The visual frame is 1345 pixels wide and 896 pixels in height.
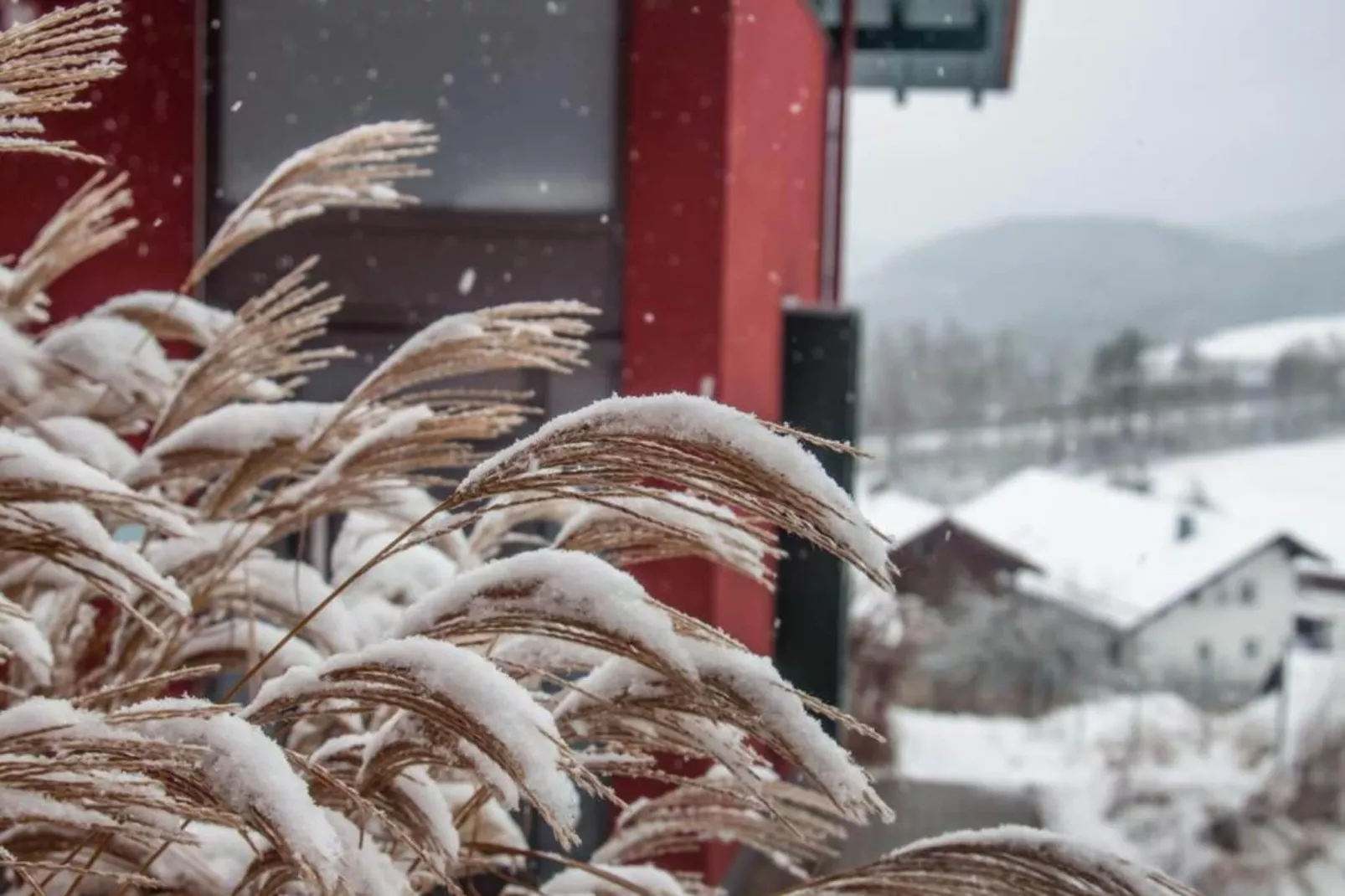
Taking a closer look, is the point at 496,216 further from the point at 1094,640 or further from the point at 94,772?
the point at 1094,640

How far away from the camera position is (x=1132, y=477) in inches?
491

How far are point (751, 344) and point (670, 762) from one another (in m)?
1.08

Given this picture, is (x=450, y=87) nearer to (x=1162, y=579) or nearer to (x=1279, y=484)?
(x=1162, y=579)

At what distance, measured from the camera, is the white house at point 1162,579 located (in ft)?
35.3

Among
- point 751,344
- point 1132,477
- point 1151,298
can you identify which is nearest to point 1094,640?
point 1132,477

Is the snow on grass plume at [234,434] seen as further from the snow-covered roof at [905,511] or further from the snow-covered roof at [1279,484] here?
the snow-covered roof at [1279,484]

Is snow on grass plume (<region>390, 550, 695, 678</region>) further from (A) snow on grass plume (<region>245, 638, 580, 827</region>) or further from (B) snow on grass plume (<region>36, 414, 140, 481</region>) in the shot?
(B) snow on grass plume (<region>36, 414, 140, 481</region>)

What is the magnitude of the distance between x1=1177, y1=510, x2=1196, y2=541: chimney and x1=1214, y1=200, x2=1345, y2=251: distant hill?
687 cm

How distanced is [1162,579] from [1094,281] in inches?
257

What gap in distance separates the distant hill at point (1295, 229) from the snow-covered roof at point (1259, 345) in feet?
10.9

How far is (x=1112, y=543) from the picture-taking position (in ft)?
38.0

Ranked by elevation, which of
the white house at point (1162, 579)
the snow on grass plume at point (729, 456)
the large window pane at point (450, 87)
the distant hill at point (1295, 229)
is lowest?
the white house at point (1162, 579)

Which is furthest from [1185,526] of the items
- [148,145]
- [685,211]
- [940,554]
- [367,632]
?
[367,632]

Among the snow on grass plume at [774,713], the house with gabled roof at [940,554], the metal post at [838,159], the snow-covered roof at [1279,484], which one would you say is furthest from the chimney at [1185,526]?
the snow on grass plume at [774,713]
